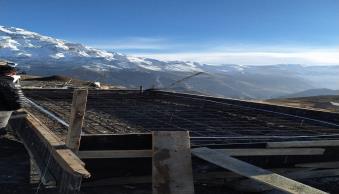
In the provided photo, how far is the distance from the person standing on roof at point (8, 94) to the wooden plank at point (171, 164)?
229cm

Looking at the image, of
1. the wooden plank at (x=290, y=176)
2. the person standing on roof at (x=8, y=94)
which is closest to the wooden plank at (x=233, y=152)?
the wooden plank at (x=290, y=176)

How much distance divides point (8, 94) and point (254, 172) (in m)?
3.43

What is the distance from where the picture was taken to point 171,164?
5.18 meters

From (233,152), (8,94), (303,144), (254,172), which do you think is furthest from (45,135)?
(303,144)

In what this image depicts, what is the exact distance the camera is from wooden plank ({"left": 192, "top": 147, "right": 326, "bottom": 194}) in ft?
14.1

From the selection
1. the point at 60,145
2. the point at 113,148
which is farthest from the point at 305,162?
the point at 60,145

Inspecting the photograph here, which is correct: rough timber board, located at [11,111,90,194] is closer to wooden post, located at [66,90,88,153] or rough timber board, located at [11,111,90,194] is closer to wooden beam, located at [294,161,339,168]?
wooden post, located at [66,90,88,153]

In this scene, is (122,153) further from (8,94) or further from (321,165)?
(321,165)

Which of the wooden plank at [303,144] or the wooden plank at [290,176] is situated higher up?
the wooden plank at [303,144]

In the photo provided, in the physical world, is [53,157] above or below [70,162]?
below

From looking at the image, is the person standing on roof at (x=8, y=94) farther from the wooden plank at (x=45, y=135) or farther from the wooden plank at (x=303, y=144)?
the wooden plank at (x=303, y=144)

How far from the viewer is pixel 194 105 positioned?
40.5ft

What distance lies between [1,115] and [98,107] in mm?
4852

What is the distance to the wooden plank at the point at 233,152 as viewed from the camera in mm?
5641
